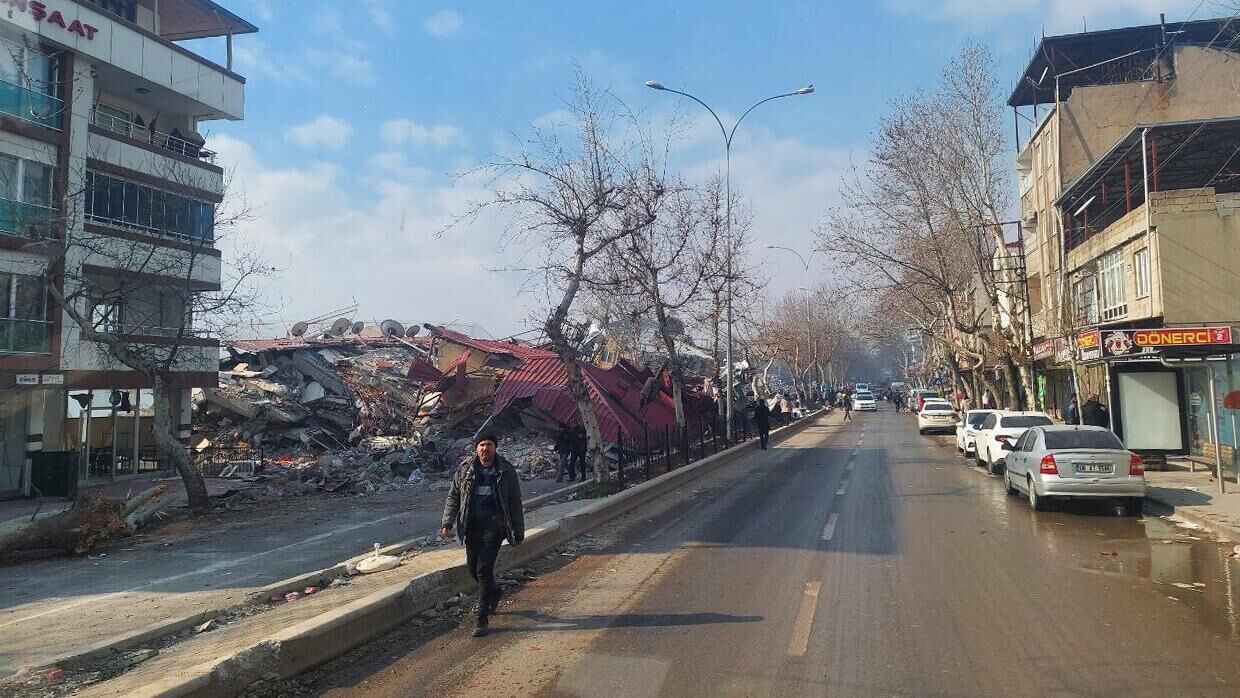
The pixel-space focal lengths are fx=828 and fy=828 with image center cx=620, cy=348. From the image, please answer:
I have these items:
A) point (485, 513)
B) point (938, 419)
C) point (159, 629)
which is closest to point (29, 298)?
point (159, 629)

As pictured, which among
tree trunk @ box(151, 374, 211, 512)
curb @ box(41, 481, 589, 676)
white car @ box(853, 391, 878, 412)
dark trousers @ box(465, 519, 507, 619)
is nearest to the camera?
→ curb @ box(41, 481, 589, 676)

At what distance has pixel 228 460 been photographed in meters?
26.2

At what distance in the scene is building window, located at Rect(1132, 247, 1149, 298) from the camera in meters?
20.8

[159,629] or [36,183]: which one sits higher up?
[36,183]

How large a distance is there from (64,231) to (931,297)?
32.9 m

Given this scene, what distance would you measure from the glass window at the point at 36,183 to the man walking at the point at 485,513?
19692 mm

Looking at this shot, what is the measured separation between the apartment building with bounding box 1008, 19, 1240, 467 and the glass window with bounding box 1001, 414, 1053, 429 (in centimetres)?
170

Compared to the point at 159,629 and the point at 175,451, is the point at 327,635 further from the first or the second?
the point at 175,451

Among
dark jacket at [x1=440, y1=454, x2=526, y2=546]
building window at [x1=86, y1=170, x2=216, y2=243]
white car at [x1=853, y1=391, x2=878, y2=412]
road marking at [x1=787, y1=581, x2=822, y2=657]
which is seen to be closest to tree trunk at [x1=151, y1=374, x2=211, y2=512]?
building window at [x1=86, y1=170, x2=216, y2=243]

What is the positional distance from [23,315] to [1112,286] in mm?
29328

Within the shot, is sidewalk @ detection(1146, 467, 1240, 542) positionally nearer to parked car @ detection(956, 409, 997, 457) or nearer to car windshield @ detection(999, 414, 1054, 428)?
car windshield @ detection(999, 414, 1054, 428)

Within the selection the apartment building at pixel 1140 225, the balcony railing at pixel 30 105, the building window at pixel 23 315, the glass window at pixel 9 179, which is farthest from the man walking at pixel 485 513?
the balcony railing at pixel 30 105

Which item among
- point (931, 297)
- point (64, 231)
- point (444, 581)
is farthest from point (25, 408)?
point (931, 297)

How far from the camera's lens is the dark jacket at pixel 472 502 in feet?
23.0
